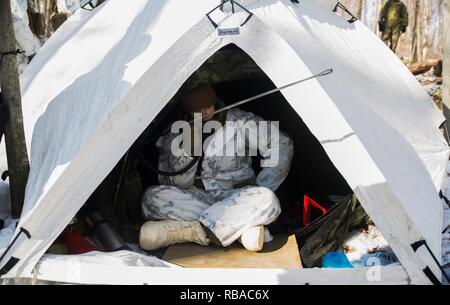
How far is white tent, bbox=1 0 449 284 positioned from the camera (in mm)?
2473

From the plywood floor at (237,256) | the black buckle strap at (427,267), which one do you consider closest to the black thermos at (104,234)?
the plywood floor at (237,256)

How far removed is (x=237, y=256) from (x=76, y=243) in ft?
2.95

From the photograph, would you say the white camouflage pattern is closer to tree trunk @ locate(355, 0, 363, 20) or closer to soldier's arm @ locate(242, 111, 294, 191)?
soldier's arm @ locate(242, 111, 294, 191)

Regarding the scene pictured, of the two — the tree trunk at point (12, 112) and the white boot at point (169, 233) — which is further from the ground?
the tree trunk at point (12, 112)

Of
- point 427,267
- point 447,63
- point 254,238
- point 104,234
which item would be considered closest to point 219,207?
point 254,238

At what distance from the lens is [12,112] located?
3.13m

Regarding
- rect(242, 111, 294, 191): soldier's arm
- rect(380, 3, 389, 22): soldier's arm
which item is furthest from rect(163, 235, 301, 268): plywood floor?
rect(380, 3, 389, 22): soldier's arm

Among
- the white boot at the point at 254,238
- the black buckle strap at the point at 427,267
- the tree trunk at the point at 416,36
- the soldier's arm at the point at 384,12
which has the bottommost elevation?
the tree trunk at the point at 416,36

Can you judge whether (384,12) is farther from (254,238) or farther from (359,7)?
(254,238)

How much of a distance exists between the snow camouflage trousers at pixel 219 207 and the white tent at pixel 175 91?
0.61m

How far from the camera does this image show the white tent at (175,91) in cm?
247

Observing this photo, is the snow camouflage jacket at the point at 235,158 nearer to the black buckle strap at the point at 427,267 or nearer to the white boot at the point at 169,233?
the white boot at the point at 169,233

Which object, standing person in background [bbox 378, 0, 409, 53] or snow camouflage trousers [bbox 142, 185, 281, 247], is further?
standing person in background [bbox 378, 0, 409, 53]

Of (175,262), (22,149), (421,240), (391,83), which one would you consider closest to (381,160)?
(421,240)
